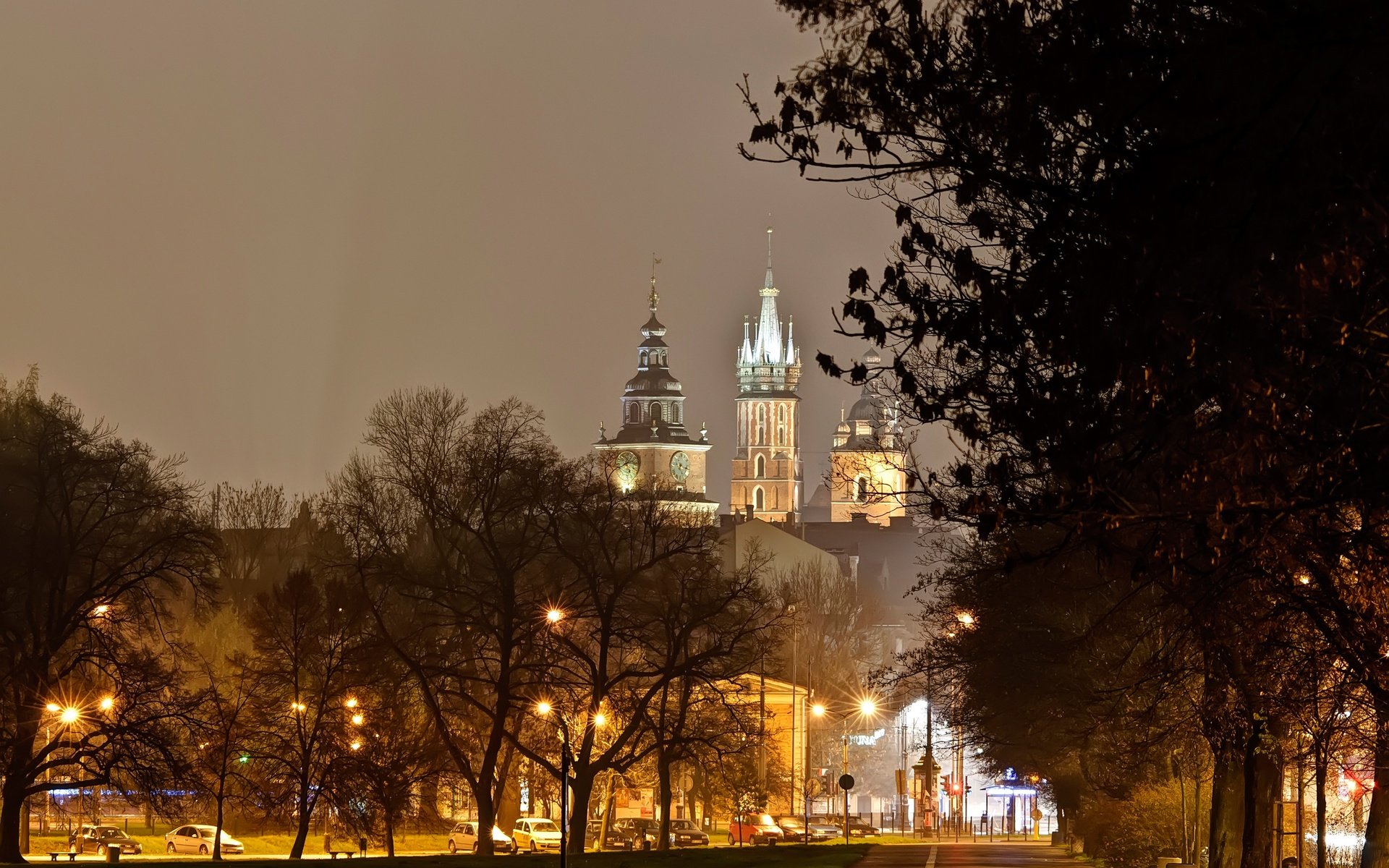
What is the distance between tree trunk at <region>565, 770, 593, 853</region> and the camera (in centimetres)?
5384

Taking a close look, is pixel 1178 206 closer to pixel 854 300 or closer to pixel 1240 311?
pixel 1240 311

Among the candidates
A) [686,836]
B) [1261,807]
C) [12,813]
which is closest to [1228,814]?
[1261,807]

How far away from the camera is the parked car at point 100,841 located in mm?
63500

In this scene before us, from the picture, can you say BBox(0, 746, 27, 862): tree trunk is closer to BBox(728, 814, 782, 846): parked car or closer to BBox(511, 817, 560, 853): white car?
BBox(511, 817, 560, 853): white car

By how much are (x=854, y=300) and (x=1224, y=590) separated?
18.0ft

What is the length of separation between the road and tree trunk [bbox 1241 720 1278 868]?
58.9ft

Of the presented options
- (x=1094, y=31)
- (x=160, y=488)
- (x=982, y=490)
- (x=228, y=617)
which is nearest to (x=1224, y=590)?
(x=982, y=490)

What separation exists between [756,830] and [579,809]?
101 ft

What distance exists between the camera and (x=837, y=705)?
132 m

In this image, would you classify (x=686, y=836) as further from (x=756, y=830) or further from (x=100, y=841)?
(x=100, y=841)

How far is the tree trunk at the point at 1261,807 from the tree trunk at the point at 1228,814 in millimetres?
1510

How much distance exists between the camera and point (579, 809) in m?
54.8

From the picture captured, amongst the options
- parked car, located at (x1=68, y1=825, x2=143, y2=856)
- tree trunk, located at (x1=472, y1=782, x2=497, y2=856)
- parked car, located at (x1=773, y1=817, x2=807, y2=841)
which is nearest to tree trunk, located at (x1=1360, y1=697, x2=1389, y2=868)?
tree trunk, located at (x1=472, y1=782, x2=497, y2=856)

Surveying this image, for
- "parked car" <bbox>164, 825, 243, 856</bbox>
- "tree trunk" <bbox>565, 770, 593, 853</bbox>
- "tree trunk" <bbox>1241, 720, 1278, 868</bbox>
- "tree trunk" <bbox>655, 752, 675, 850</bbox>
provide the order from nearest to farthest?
"tree trunk" <bbox>1241, 720, 1278, 868</bbox> < "tree trunk" <bbox>565, 770, 593, 853</bbox> < "tree trunk" <bbox>655, 752, 675, 850</bbox> < "parked car" <bbox>164, 825, 243, 856</bbox>
